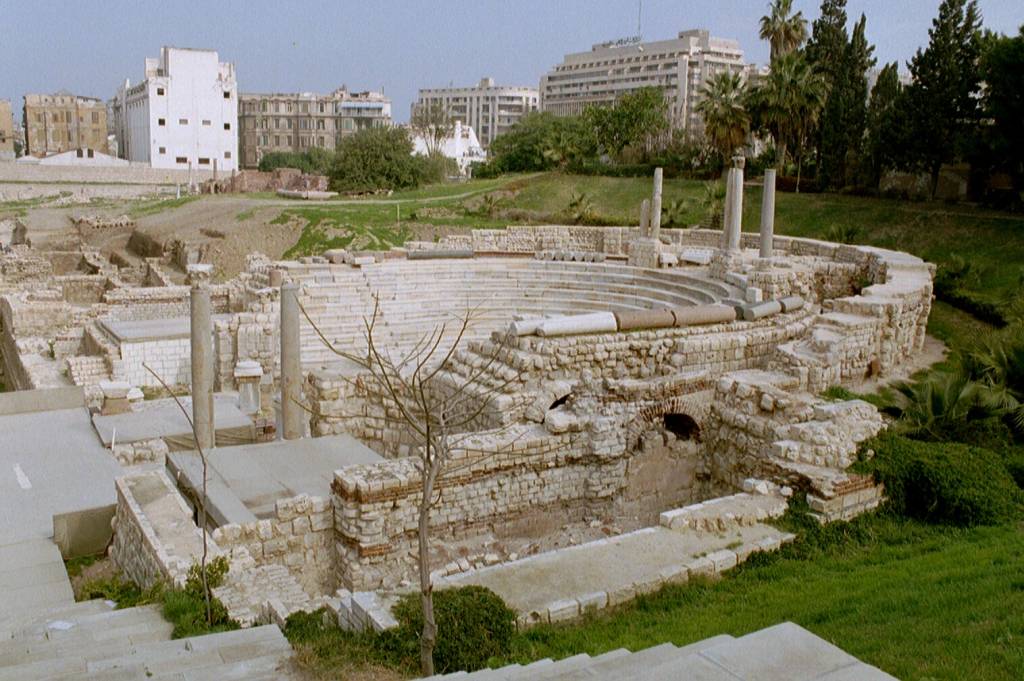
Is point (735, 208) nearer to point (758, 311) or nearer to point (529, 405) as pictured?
point (758, 311)

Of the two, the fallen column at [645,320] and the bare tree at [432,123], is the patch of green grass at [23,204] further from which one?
the fallen column at [645,320]

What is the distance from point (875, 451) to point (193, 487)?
8.82 meters

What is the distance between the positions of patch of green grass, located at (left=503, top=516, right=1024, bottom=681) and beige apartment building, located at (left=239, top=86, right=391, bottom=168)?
307ft

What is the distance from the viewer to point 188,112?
73.7m

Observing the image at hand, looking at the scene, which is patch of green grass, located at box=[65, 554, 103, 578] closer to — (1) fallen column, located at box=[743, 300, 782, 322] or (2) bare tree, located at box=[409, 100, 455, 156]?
(1) fallen column, located at box=[743, 300, 782, 322]

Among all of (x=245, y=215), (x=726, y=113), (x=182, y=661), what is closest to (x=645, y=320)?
(x=182, y=661)

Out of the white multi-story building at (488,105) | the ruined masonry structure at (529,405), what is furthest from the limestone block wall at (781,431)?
the white multi-story building at (488,105)

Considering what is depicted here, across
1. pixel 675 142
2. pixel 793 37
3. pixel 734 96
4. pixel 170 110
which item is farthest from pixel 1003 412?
pixel 170 110

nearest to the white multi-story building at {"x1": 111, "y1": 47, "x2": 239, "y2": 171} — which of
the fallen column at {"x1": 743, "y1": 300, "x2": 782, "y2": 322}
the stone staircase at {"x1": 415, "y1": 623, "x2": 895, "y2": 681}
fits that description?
the fallen column at {"x1": 743, "y1": 300, "x2": 782, "y2": 322}

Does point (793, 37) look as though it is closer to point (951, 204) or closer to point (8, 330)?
point (951, 204)

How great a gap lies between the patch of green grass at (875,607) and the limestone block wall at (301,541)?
4.12 m

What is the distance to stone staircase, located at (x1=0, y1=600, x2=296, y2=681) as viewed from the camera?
5957mm

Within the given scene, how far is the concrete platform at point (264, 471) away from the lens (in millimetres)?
10852

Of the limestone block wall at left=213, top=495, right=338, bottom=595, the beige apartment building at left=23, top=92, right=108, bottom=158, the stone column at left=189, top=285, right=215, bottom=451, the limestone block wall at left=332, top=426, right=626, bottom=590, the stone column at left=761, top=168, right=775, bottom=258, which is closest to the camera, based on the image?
the limestone block wall at left=213, top=495, right=338, bottom=595
